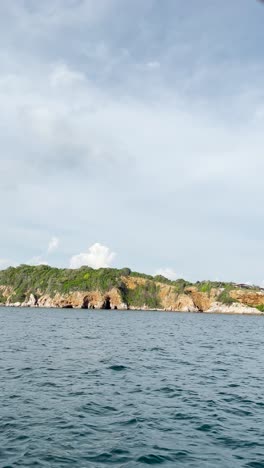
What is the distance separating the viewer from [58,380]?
25.1 meters

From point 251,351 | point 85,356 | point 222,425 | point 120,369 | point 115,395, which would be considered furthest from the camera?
point 251,351

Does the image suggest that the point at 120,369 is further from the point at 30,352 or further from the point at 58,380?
the point at 30,352

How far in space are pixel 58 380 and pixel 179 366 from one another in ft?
36.5

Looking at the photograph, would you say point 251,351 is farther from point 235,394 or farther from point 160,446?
point 160,446

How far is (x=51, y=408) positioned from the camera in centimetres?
1916

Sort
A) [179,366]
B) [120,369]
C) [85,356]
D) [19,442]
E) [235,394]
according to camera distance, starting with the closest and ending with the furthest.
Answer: [19,442]
[235,394]
[120,369]
[179,366]
[85,356]

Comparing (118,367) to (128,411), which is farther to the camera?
(118,367)

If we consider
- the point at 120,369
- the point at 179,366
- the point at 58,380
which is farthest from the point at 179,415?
the point at 179,366

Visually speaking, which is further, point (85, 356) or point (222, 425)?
point (85, 356)

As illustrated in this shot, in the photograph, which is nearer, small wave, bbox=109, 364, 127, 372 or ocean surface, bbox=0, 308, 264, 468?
ocean surface, bbox=0, 308, 264, 468

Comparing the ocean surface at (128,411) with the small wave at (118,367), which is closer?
the ocean surface at (128,411)

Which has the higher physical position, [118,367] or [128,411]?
[118,367]

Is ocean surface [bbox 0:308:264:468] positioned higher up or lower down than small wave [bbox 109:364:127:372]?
lower down

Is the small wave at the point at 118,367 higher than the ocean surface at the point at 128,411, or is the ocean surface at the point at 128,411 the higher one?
the small wave at the point at 118,367
